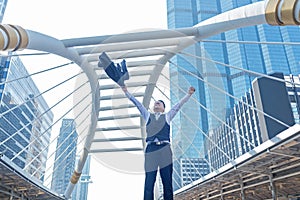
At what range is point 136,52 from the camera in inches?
327

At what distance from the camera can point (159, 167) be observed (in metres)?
3.12

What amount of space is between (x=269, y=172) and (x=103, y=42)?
5.00m

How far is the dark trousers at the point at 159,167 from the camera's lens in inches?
120

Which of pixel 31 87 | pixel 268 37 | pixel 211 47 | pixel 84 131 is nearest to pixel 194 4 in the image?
pixel 211 47

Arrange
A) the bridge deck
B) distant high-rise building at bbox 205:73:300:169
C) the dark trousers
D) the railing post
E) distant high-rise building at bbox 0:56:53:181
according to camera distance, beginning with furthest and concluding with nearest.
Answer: distant high-rise building at bbox 0:56:53:181 → distant high-rise building at bbox 205:73:300:169 → the railing post → the bridge deck → the dark trousers

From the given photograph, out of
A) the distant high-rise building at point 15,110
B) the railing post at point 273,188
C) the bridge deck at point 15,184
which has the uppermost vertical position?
the distant high-rise building at point 15,110

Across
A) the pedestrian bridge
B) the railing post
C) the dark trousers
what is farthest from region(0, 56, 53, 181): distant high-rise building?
the dark trousers

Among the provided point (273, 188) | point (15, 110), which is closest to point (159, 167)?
point (273, 188)

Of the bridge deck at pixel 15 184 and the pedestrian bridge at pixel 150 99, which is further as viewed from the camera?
the bridge deck at pixel 15 184

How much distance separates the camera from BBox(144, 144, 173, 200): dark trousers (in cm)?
305

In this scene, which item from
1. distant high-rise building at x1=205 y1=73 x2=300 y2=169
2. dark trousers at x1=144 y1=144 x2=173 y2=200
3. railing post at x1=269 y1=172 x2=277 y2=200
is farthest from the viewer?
distant high-rise building at x1=205 y1=73 x2=300 y2=169

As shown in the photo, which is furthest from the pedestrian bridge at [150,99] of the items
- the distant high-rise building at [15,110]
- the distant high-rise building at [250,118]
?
the distant high-rise building at [15,110]

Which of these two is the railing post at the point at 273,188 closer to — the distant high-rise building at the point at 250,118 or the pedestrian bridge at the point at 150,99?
the pedestrian bridge at the point at 150,99

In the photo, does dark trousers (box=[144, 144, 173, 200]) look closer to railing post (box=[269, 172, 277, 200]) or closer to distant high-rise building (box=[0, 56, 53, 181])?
railing post (box=[269, 172, 277, 200])
